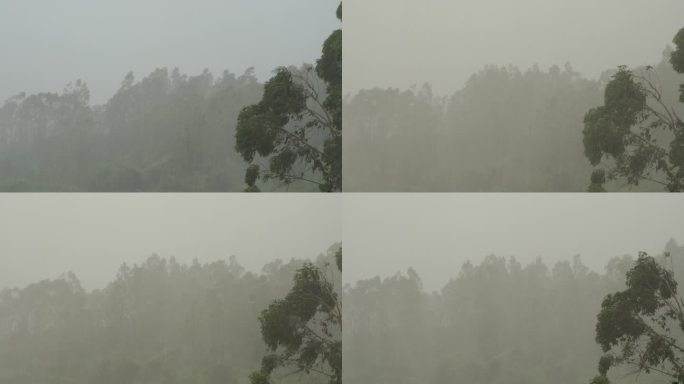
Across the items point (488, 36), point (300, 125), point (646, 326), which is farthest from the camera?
point (300, 125)

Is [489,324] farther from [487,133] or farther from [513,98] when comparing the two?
[513,98]

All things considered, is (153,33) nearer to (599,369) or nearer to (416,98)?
(416,98)

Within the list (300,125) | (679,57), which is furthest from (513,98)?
(300,125)

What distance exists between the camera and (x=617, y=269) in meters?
2.58

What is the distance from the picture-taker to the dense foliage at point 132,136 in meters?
2.48

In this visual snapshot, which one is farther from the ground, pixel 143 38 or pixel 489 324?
pixel 143 38


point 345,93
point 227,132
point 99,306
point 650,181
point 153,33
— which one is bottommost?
point 99,306

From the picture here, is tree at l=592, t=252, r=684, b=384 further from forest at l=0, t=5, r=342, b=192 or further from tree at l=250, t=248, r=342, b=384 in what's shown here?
forest at l=0, t=5, r=342, b=192

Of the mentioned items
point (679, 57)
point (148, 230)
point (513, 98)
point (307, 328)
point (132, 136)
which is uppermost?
point (679, 57)

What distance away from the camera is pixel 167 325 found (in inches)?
103

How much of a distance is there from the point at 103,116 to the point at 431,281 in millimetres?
1385

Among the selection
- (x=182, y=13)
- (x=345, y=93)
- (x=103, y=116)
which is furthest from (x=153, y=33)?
(x=345, y=93)

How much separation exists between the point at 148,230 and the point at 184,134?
387 millimetres

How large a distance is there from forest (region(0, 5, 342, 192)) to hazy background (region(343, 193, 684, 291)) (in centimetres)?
27
